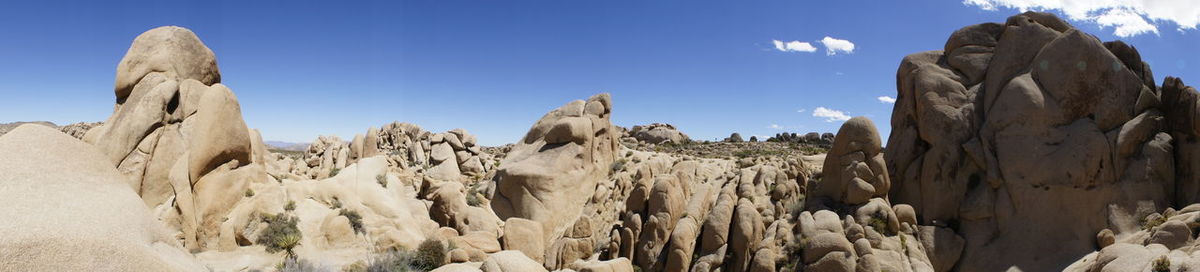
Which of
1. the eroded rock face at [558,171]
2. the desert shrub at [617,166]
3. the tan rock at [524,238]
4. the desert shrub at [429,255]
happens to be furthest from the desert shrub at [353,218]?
the desert shrub at [617,166]

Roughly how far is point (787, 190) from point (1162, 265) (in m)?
11.8

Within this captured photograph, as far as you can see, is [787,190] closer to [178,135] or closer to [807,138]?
[178,135]

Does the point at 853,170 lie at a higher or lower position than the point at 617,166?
higher

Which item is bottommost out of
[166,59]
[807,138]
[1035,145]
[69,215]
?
[807,138]

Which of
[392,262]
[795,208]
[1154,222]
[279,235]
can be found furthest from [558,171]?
[1154,222]

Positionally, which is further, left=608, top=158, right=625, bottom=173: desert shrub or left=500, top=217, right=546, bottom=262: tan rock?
left=608, top=158, right=625, bottom=173: desert shrub

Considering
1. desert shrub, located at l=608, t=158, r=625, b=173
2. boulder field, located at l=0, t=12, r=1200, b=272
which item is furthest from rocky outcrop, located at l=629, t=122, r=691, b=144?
boulder field, located at l=0, t=12, r=1200, b=272

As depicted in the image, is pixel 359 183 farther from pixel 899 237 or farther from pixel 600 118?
pixel 899 237

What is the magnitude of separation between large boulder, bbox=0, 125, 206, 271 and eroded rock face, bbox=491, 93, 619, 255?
15.0 metres

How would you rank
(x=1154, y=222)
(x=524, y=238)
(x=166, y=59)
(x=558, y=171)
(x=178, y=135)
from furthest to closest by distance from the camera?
1. (x=558, y=171)
2. (x=524, y=238)
3. (x=1154, y=222)
4. (x=166, y=59)
5. (x=178, y=135)

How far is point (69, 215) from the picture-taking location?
8.96m

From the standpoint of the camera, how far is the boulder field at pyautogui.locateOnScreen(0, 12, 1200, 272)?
16.7 metres

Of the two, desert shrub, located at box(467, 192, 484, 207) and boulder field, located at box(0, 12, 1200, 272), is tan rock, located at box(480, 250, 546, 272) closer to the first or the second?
boulder field, located at box(0, 12, 1200, 272)

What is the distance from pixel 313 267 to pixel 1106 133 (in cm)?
2952
